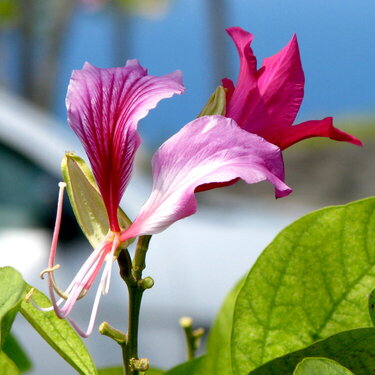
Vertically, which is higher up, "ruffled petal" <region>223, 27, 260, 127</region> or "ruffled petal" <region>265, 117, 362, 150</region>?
"ruffled petal" <region>223, 27, 260, 127</region>

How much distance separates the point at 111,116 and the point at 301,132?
10 centimetres

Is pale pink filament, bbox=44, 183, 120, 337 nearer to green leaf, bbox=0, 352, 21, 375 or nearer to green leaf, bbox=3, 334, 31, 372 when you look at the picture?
green leaf, bbox=0, 352, 21, 375

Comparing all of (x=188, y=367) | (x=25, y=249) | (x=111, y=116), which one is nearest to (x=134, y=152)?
(x=111, y=116)

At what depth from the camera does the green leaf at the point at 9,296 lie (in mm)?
370

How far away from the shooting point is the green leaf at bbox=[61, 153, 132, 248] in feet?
1.45

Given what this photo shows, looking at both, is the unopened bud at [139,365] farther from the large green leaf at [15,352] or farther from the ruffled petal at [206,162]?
the large green leaf at [15,352]

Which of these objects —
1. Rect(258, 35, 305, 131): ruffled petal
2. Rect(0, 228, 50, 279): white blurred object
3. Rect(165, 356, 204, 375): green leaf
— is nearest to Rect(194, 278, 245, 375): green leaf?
Rect(165, 356, 204, 375): green leaf

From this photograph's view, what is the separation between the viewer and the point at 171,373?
0.48 meters

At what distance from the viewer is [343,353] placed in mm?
391

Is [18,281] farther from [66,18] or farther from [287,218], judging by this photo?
[66,18]

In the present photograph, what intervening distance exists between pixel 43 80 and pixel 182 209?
8047mm

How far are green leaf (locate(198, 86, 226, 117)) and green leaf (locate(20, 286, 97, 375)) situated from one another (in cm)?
13

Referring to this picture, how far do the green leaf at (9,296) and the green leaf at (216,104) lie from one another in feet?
0.40

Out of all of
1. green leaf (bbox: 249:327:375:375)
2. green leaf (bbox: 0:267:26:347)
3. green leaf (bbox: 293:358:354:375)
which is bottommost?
green leaf (bbox: 249:327:375:375)
